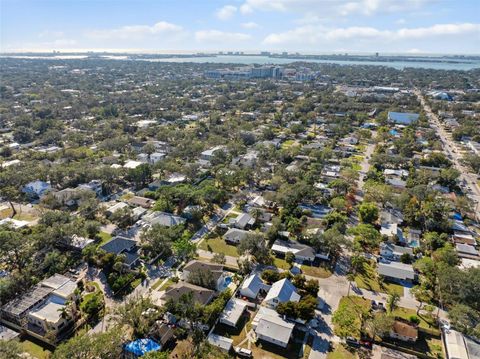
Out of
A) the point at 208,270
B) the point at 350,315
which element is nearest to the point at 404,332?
the point at 350,315

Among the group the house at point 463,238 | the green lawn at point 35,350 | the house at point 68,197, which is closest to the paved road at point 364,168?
the house at point 463,238

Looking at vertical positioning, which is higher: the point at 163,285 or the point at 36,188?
the point at 36,188

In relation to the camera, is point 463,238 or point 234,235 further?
point 463,238

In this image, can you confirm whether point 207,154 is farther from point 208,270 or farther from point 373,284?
point 373,284

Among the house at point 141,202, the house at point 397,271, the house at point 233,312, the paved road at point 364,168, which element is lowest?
the house at point 233,312

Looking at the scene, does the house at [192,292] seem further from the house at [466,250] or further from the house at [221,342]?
the house at [466,250]

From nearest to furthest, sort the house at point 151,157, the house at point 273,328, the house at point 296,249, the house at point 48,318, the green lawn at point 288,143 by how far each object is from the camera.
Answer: the house at point 273,328 → the house at point 48,318 → the house at point 296,249 → the house at point 151,157 → the green lawn at point 288,143

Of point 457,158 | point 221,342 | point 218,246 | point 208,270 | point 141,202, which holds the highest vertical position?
point 457,158

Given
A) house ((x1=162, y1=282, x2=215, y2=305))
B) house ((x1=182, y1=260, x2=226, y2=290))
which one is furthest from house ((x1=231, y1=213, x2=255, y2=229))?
house ((x1=162, y1=282, x2=215, y2=305))
